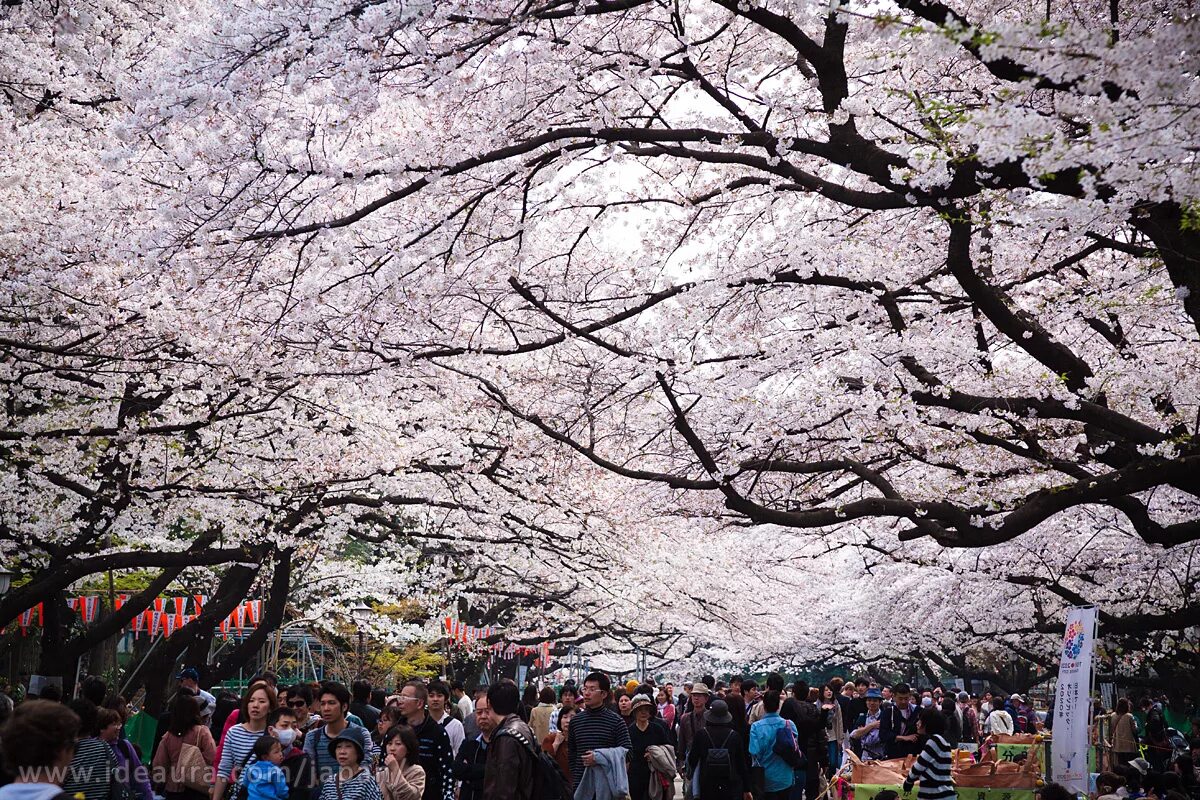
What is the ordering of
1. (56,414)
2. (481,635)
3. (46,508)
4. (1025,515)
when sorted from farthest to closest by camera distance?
(481,635) → (46,508) → (56,414) → (1025,515)

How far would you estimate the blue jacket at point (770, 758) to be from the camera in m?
10.9

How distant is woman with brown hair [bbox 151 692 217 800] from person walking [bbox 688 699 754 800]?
447cm

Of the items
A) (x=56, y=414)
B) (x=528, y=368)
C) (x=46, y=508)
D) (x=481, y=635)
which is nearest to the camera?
(x=56, y=414)

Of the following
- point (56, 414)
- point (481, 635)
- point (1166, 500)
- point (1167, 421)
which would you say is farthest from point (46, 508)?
point (481, 635)

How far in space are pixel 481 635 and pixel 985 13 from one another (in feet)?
81.4

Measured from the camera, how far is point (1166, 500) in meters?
14.8

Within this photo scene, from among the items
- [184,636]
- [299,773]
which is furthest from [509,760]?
[184,636]

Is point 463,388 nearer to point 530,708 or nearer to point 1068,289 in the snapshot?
point 530,708

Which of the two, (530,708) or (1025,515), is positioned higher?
(1025,515)

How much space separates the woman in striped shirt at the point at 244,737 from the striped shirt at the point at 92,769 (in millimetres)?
678

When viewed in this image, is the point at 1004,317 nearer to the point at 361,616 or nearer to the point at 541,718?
the point at 541,718

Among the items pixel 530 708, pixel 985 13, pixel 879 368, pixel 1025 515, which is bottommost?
pixel 530 708

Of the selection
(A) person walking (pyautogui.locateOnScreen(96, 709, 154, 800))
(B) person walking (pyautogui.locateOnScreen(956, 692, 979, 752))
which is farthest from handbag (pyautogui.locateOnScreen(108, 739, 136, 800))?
(B) person walking (pyautogui.locateOnScreen(956, 692, 979, 752))

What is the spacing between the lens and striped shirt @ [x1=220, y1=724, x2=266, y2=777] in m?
7.29
